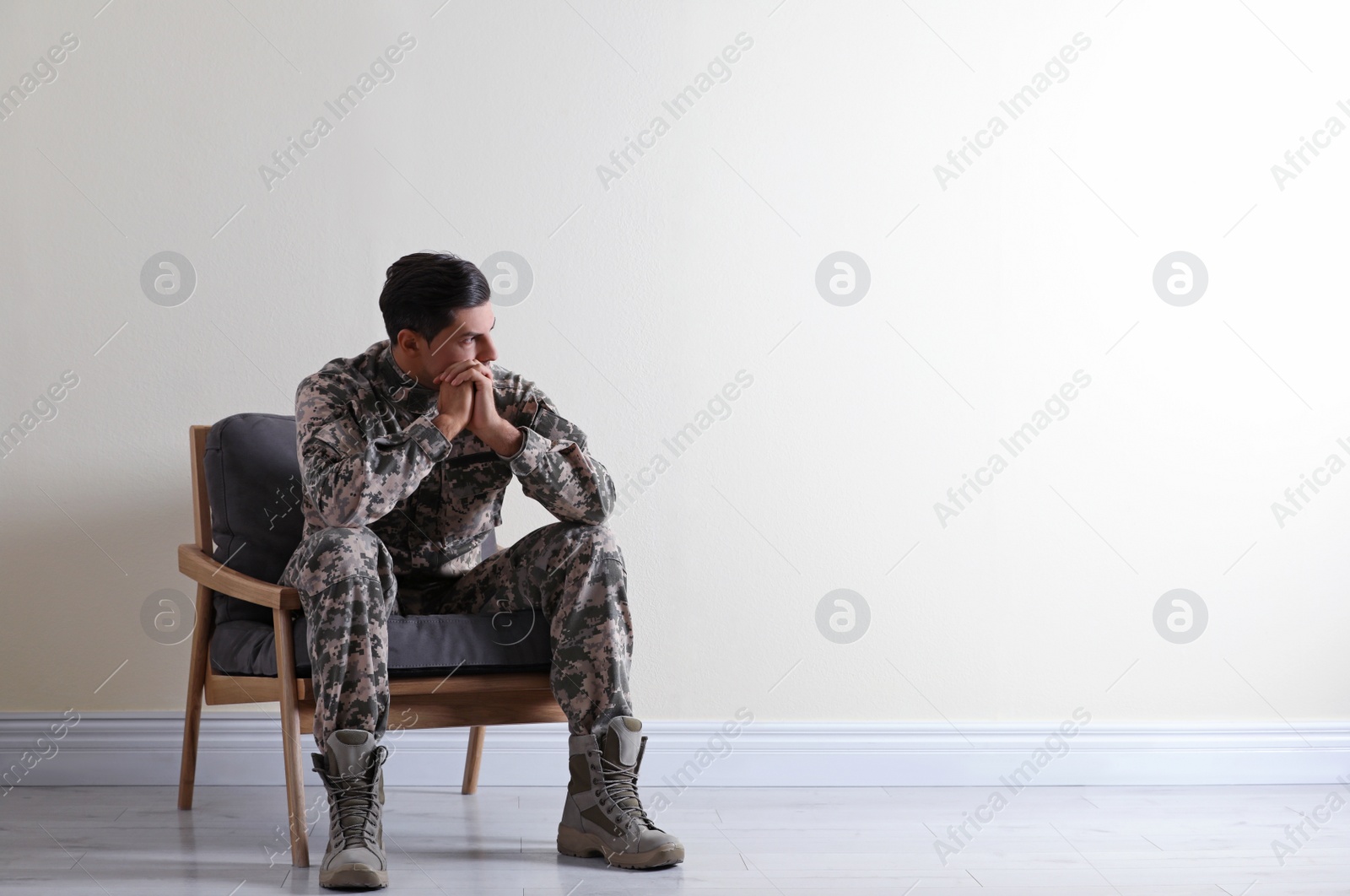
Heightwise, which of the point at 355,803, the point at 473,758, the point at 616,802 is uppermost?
the point at 616,802

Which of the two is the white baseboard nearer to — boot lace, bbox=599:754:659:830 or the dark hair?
boot lace, bbox=599:754:659:830

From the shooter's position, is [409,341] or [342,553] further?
[409,341]

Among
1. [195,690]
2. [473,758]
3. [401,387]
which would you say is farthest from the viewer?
[473,758]

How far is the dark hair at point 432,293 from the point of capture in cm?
185

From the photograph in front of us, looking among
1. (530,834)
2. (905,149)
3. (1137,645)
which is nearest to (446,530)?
(530,834)

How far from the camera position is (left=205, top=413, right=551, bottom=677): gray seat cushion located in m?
1.76

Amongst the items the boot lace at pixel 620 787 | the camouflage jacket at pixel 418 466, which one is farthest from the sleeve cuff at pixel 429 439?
the boot lace at pixel 620 787

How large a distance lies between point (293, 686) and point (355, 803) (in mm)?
207

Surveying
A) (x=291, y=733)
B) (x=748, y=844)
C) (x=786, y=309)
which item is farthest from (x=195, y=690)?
(x=786, y=309)

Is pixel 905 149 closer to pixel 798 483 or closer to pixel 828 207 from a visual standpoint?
pixel 828 207

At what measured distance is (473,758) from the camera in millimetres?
2328

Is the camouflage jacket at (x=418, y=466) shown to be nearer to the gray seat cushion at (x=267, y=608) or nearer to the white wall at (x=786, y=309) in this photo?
the gray seat cushion at (x=267, y=608)

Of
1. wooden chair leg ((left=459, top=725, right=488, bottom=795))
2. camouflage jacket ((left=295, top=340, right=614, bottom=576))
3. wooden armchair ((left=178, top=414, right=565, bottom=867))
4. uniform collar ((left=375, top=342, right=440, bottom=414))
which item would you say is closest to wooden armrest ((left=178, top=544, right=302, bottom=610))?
wooden armchair ((left=178, top=414, right=565, bottom=867))

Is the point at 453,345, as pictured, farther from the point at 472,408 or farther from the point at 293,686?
the point at 293,686
